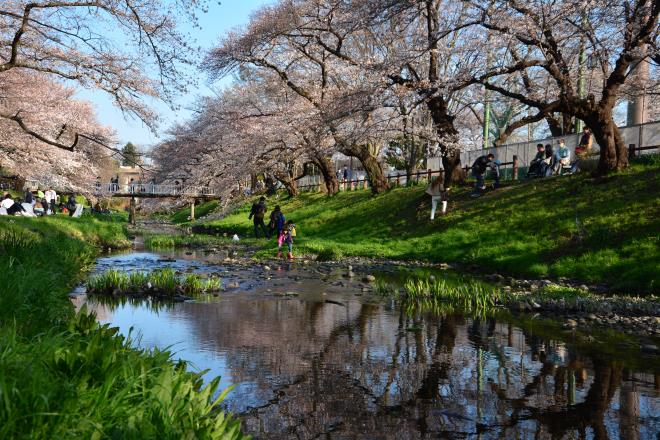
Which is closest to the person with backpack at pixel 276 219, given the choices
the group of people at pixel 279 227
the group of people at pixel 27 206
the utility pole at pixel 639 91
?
→ the group of people at pixel 279 227

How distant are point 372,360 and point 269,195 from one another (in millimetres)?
46517

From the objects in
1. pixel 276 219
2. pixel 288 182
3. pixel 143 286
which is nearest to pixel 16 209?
pixel 276 219

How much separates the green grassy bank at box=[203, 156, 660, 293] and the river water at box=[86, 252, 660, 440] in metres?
5.75

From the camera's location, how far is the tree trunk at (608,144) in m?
19.3

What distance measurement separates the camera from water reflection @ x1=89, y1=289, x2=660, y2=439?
17.9 feet

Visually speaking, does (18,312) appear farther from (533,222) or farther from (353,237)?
(353,237)

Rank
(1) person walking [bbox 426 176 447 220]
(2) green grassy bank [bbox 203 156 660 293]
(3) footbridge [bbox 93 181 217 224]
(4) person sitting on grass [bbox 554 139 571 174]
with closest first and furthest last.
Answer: (2) green grassy bank [bbox 203 156 660 293]
(1) person walking [bbox 426 176 447 220]
(4) person sitting on grass [bbox 554 139 571 174]
(3) footbridge [bbox 93 181 217 224]

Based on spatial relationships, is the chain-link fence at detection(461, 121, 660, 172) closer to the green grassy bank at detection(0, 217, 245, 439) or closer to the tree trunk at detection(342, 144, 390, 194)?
the tree trunk at detection(342, 144, 390, 194)

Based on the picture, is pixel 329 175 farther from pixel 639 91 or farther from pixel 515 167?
pixel 639 91

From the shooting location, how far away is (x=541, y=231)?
60.0ft

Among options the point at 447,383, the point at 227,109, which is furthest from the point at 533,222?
the point at 227,109

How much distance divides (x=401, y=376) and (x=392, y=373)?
15 cm

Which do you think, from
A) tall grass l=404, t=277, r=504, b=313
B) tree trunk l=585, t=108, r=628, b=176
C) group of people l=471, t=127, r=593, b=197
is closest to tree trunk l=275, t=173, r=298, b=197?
group of people l=471, t=127, r=593, b=197

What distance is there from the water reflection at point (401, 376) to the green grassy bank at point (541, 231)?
236 inches
